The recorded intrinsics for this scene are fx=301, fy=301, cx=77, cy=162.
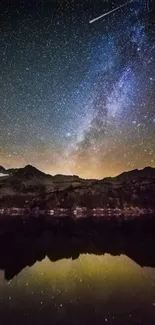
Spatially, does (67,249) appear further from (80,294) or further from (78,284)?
(80,294)

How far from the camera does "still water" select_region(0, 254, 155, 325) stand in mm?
14462

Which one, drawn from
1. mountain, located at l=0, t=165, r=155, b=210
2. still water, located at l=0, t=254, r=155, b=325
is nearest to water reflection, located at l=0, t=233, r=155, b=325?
still water, located at l=0, t=254, r=155, b=325

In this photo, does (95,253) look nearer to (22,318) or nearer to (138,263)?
(138,263)

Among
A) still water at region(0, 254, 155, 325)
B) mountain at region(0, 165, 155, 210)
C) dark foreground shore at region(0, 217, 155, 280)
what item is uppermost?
mountain at region(0, 165, 155, 210)

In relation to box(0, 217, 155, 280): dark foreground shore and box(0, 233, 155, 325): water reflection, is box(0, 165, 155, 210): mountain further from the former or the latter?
box(0, 233, 155, 325): water reflection

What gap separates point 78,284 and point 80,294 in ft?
8.75

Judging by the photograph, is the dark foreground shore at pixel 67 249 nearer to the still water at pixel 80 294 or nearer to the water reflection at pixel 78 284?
the water reflection at pixel 78 284

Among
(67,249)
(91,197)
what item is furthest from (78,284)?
(91,197)

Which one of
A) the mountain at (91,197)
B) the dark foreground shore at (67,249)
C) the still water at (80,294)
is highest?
the mountain at (91,197)

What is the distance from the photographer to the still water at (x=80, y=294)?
14462 mm

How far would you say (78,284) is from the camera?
21.0m

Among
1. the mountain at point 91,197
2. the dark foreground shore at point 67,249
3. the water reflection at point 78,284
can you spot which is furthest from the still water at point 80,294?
the mountain at point 91,197

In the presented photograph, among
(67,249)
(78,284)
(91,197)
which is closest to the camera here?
(78,284)

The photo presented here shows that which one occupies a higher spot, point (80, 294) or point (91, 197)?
point (91, 197)
